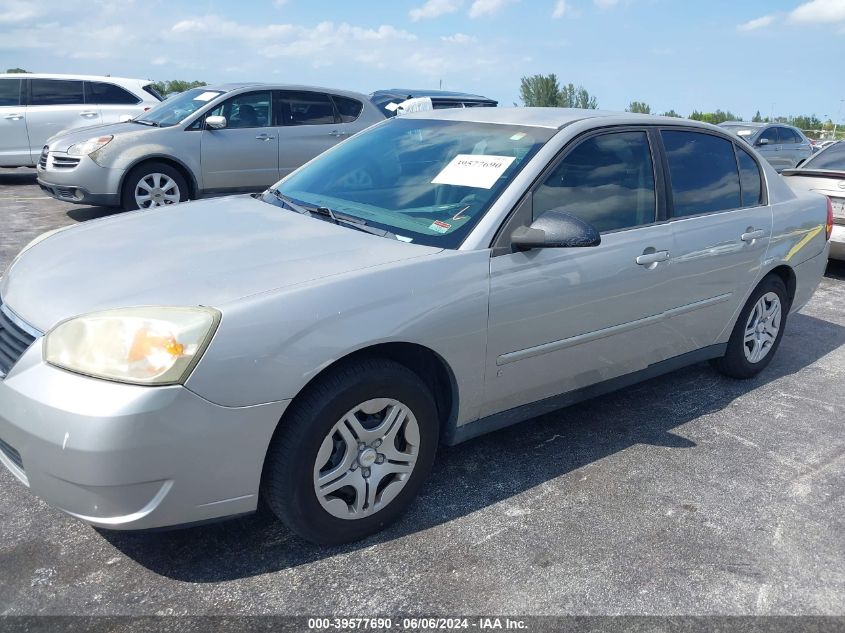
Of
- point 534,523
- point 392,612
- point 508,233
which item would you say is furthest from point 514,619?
point 508,233

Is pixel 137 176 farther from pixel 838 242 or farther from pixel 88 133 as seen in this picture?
pixel 838 242

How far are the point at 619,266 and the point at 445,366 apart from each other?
1073 millimetres

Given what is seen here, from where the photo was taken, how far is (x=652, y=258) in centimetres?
362

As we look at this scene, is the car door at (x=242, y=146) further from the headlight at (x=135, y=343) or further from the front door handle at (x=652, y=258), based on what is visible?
the headlight at (x=135, y=343)

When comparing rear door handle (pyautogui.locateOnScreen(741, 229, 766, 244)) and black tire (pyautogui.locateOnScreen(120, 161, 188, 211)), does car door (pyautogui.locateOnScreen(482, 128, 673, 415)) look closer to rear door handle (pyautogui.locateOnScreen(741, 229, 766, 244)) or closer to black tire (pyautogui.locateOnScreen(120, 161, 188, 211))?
rear door handle (pyautogui.locateOnScreen(741, 229, 766, 244))

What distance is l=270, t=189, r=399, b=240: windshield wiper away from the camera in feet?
10.2

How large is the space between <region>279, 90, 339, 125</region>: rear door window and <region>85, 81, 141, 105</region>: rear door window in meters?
4.51

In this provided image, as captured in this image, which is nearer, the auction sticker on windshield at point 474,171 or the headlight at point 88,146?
the auction sticker on windshield at point 474,171

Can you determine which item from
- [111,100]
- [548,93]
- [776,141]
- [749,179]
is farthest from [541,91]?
[749,179]

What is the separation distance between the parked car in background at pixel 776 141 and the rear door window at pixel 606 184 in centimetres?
1348

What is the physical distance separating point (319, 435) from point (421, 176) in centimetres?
144

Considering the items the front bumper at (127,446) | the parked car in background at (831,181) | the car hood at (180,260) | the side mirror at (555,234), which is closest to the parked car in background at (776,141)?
the parked car in background at (831,181)

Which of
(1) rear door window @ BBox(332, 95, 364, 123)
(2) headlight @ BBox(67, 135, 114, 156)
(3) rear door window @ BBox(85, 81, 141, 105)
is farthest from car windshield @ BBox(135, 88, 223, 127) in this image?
(3) rear door window @ BBox(85, 81, 141, 105)

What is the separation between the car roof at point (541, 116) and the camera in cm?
360
